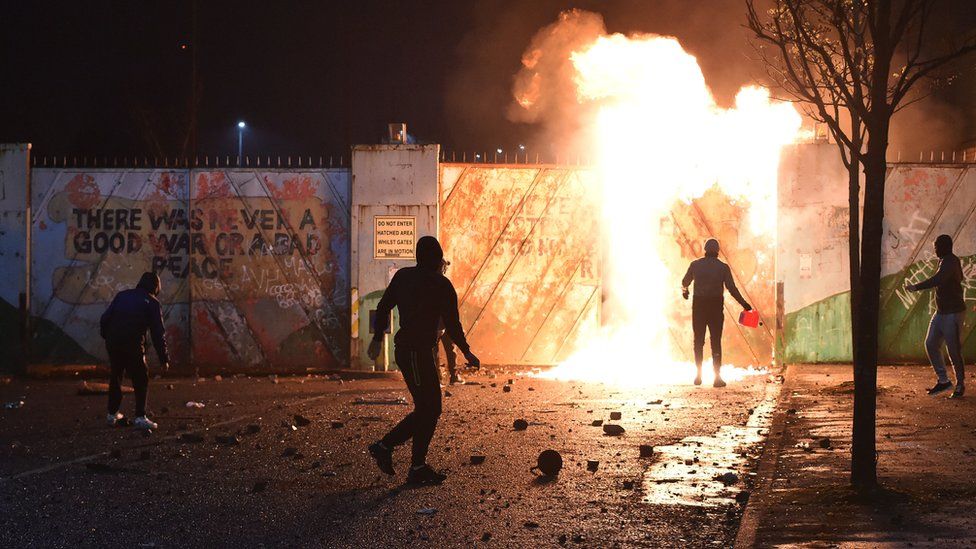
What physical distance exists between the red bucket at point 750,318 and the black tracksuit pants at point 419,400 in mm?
9088

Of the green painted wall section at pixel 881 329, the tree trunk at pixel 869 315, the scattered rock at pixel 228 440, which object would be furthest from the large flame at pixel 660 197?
the tree trunk at pixel 869 315

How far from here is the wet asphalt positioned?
6.40m

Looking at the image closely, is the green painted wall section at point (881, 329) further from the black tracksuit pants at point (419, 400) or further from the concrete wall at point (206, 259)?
the black tracksuit pants at point (419, 400)

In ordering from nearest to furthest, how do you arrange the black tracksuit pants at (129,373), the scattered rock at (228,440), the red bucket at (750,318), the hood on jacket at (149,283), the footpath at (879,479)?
the footpath at (879,479), the scattered rock at (228,440), the black tracksuit pants at (129,373), the hood on jacket at (149,283), the red bucket at (750,318)

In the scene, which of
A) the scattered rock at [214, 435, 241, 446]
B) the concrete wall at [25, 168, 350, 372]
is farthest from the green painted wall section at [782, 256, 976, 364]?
the scattered rock at [214, 435, 241, 446]

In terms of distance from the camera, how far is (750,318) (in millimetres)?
16531

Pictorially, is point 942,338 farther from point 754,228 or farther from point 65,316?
point 65,316

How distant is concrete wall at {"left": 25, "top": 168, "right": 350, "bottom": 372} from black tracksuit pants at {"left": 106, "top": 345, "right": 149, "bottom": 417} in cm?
648

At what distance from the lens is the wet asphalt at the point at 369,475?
21.0 ft

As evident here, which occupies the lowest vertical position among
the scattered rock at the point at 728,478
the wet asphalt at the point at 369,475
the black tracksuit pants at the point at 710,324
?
the wet asphalt at the point at 369,475

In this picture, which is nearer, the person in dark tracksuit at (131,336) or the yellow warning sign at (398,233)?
the person in dark tracksuit at (131,336)

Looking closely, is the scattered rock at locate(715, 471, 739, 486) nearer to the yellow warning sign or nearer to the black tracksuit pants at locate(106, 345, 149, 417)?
the black tracksuit pants at locate(106, 345, 149, 417)

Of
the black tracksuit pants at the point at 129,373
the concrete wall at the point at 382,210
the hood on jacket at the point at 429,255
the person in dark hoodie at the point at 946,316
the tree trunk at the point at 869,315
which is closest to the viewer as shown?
the tree trunk at the point at 869,315

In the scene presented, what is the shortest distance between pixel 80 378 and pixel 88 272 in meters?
2.02
